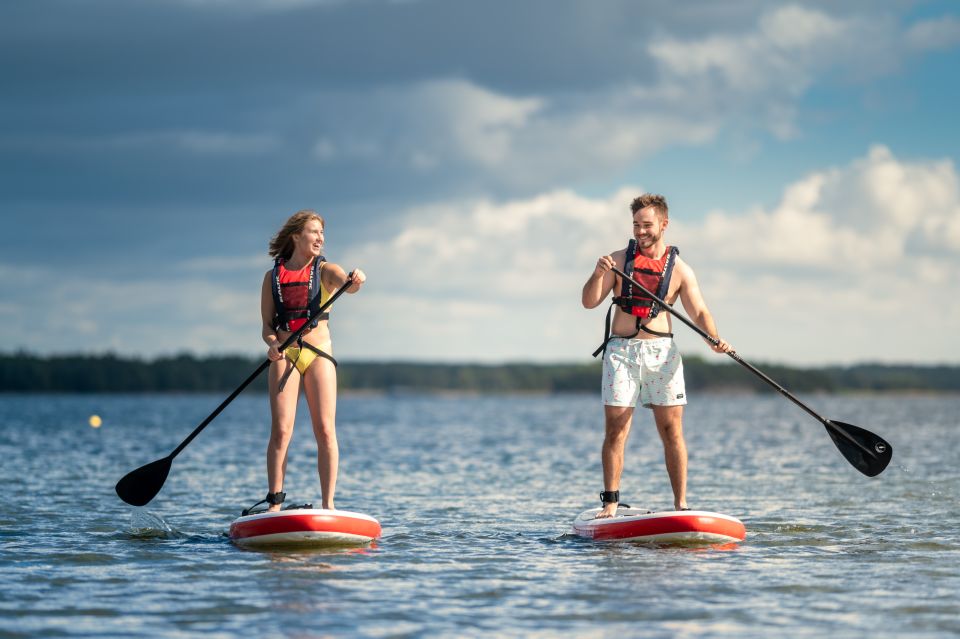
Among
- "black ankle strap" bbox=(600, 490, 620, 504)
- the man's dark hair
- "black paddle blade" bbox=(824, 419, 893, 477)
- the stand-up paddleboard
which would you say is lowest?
the stand-up paddleboard

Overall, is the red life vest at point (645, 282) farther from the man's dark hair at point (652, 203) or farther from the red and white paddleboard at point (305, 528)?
the red and white paddleboard at point (305, 528)

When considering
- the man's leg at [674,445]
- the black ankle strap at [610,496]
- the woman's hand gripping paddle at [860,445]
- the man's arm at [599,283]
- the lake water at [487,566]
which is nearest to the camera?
the lake water at [487,566]

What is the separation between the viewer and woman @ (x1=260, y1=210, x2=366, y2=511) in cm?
938

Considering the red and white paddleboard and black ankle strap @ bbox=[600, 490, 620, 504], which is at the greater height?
black ankle strap @ bbox=[600, 490, 620, 504]

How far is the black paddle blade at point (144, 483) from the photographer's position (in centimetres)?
1067

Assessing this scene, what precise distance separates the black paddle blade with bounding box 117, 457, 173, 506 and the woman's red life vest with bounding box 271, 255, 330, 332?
7.25 ft

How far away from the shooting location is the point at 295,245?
376 inches

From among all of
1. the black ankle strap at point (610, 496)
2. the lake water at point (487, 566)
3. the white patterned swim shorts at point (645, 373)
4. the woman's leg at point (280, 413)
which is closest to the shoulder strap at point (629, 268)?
the white patterned swim shorts at point (645, 373)

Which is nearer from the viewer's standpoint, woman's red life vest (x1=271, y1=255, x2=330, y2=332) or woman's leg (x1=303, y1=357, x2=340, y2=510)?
woman's leg (x1=303, y1=357, x2=340, y2=510)

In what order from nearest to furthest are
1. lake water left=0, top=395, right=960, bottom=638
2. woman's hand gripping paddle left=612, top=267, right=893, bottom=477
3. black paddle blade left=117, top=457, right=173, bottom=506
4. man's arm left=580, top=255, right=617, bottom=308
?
1. lake water left=0, top=395, right=960, bottom=638
2. man's arm left=580, top=255, right=617, bottom=308
3. woman's hand gripping paddle left=612, top=267, right=893, bottom=477
4. black paddle blade left=117, top=457, right=173, bottom=506

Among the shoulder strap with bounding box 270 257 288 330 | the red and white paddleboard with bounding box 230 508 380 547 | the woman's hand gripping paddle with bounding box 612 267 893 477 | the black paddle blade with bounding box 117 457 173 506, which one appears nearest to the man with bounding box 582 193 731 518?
the woman's hand gripping paddle with bounding box 612 267 893 477

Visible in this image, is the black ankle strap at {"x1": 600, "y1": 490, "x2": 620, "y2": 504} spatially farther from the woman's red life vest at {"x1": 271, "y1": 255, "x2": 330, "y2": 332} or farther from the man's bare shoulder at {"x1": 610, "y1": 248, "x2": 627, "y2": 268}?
the woman's red life vest at {"x1": 271, "y1": 255, "x2": 330, "y2": 332}

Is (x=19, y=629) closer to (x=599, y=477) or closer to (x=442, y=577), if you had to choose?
(x=442, y=577)

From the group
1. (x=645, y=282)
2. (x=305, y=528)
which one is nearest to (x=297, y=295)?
(x=305, y=528)
